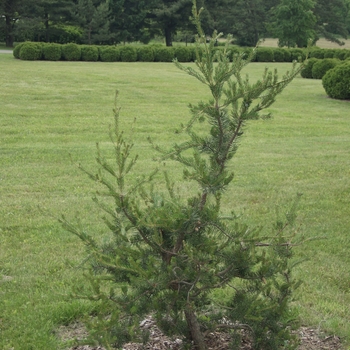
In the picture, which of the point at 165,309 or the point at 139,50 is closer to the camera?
the point at 165,309

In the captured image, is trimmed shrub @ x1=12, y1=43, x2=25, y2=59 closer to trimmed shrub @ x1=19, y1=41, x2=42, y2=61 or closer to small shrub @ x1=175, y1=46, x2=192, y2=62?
trimmed shrub @ x1=19, y1=41, x2=42, y2=61

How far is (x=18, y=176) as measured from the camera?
753 centimetres

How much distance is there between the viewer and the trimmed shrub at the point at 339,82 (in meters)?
16.2

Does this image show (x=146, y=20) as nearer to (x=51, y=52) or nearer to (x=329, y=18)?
(x=51, y=52)

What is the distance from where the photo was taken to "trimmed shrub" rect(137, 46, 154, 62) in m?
29.0

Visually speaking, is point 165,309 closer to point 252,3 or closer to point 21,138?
point 21,138

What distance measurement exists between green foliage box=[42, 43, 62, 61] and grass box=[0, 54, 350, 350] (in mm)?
8598

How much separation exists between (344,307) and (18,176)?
5153 mm

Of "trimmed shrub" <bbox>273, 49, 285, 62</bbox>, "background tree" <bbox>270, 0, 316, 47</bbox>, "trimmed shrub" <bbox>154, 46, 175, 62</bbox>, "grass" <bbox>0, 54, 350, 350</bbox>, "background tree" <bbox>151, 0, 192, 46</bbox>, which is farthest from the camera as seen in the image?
"background tree" <bbox>270, 0, 316, 47</bbox>

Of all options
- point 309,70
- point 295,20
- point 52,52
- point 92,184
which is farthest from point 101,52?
point 92,184

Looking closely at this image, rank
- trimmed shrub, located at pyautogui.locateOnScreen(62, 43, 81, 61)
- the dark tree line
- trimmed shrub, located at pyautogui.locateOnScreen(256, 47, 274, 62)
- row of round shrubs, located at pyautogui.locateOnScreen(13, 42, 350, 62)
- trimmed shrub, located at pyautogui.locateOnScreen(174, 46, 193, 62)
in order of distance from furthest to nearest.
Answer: the dark tree line, trimmed shrub, located at pyautogui.locateOnScreen(256, 47, 274, 62), trimmed shrub, located at pyautogui.locateOnScreen(174, 46, 193, 62), trimmed shrub, located at pyautogui.locateOnScreen(62, 43, 81, 61), row of round shrubs, located at pyautogui.locateOnScreen(13, 42, 350, 62)

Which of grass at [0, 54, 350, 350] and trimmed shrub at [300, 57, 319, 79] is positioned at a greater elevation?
trimmed shrub at [300, 57, 319, 79]

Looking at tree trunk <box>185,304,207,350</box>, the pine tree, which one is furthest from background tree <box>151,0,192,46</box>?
tree trunk <box>185,304,207,350</box>

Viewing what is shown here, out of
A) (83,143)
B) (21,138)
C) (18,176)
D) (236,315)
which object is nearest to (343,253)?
(236,315)
